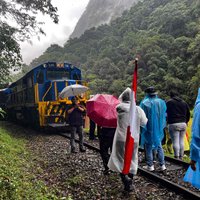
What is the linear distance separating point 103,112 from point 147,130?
1151 mm

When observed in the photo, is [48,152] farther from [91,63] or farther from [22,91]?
[91,63]

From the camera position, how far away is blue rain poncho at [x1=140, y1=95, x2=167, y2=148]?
657 cm

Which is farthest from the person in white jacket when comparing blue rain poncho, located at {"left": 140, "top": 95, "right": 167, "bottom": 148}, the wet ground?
blue rain poncho, located at {"left": 140, "top": 95, "right": 167, "bottom": 148}

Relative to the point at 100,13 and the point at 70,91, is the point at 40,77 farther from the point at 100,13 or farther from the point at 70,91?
the point at 100,13

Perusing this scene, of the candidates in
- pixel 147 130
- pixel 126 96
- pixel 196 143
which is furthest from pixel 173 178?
pixel 196 143

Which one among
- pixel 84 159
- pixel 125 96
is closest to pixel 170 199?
pixel 125 96

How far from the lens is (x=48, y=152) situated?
9.89 meters

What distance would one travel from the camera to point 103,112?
6.26 m

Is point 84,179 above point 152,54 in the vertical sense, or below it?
below

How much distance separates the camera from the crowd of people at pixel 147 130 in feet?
17.9

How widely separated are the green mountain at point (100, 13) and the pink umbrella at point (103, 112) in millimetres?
171102

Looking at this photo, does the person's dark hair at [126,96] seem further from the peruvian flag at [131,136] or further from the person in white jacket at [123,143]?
the peruvian flag at [131,136]

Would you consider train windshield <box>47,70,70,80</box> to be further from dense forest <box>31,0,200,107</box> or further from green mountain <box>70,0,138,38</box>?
green mountain <box>70,0,138,38</box>

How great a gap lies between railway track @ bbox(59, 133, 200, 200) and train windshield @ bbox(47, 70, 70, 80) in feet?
28.9
